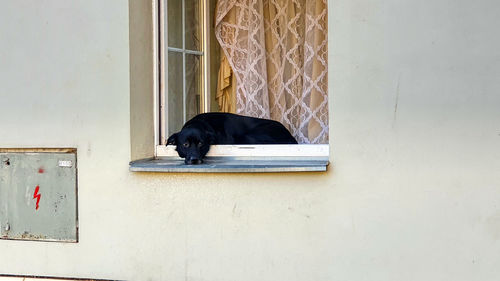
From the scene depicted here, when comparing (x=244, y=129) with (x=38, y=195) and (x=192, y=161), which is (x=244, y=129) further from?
(x=38, y=195)

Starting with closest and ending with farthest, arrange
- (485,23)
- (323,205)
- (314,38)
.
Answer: (485,23), (323,205), (314,38)

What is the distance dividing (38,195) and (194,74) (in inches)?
56.0

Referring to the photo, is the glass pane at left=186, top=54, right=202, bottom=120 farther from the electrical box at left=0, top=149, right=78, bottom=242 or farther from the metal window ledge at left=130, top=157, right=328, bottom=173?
the electrical box at left=0, top=149, right=78, bottom=242

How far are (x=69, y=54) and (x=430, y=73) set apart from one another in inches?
86.0

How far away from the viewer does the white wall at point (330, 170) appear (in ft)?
11.0

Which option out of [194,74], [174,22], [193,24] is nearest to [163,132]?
[194,74]

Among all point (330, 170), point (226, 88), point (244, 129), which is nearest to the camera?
point (330, 170)

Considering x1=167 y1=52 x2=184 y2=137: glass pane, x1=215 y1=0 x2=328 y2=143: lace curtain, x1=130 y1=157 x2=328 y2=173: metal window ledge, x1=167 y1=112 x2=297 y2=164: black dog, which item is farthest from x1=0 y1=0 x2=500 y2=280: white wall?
x1=215 y1=0 x2=328 y2=143: lace curtain

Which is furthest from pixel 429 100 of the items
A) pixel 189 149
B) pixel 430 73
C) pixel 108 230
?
pixel 108 230

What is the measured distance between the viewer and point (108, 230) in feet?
Answer: 12.8

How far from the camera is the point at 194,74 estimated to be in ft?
15.4

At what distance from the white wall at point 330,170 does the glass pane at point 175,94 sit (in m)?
0.48

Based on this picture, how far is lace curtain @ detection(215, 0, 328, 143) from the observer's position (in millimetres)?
4430

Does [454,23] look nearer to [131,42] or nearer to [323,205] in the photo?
[323,205]
